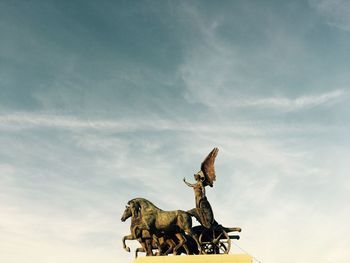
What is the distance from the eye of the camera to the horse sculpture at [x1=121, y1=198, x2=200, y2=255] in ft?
67.4

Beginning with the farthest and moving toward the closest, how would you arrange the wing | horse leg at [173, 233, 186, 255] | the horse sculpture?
1. the wing
2. horse leg at [173, 233, 186, 255]
3. the horse sculpture

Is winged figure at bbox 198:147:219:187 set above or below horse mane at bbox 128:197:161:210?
above

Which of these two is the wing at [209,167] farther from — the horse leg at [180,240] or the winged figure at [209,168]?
the horse leg at [180,240]

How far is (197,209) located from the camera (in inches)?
848

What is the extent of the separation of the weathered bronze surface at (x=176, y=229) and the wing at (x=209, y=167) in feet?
1.78

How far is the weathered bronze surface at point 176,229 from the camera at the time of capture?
20.6 meters

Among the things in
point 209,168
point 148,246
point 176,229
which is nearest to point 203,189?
point 209,168

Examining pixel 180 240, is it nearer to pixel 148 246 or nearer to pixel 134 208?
pixel 148 246

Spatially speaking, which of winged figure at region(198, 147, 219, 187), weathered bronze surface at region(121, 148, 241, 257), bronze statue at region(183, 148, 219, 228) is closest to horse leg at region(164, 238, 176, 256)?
weathered bronze surface at region(121, 148, 241, 257)

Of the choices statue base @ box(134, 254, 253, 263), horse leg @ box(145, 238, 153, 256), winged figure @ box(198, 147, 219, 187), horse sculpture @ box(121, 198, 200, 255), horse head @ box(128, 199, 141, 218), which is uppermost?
winged figure @ box(198, 147, 219, 187)

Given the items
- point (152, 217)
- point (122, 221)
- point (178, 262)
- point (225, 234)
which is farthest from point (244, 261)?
point (122, 221)

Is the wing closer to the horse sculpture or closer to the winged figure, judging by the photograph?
the winged figure

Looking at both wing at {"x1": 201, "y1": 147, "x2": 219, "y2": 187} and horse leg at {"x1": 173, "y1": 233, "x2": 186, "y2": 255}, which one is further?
wing at {"x1": 201, "y1": 147, "x2": 219, "y2": 187}

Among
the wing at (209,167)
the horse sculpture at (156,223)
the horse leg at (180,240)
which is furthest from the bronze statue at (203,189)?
the horse leg at (180,240)
